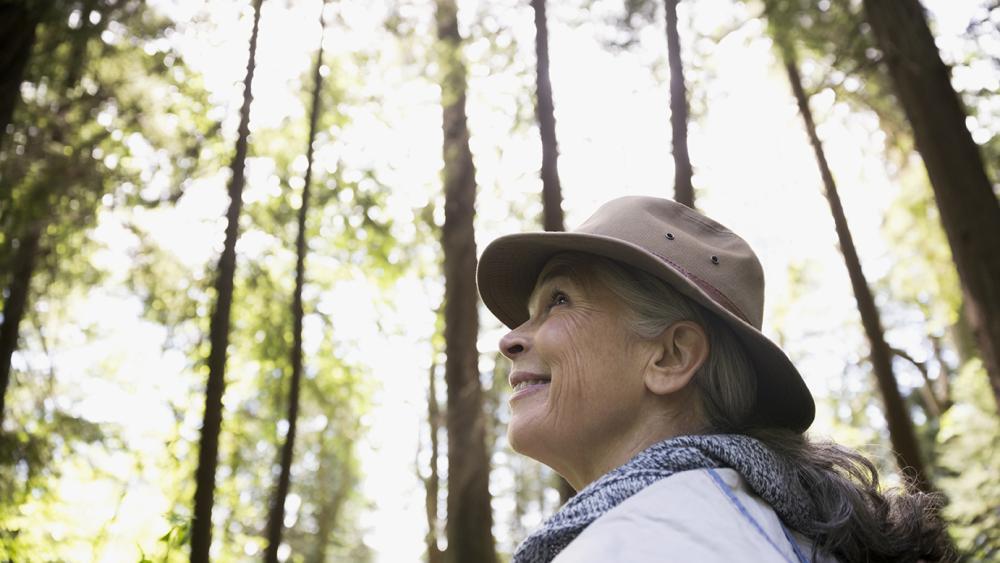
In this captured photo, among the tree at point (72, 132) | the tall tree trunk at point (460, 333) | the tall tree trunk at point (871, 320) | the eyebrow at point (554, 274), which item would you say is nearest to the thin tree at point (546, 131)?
the tall tree trunk at point (460, 333)

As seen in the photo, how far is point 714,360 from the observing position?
5.83 feet

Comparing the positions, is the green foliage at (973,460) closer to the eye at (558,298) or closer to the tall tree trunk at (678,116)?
the tall tree trunk at (678,116)

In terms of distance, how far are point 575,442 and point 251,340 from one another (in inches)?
324

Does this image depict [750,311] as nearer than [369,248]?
Yes

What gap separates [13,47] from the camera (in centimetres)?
516

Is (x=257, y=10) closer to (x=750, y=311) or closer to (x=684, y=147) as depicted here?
(x=684, y=147)

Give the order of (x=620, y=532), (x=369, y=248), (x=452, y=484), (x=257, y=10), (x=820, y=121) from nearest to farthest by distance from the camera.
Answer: (x=620, y=532), (x=257, y=10), (x=452, y=484), (x=369, y=248), (x=820, y=121)

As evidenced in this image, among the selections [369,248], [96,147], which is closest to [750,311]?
[96,147]

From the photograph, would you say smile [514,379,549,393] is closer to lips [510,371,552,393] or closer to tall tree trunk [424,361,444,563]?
lips [510,371,552,393]

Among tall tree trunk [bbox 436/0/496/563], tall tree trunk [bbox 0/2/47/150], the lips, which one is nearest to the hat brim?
the lips

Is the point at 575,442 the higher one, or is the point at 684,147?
the point at 684,147

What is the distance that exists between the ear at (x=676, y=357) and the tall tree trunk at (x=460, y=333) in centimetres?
679

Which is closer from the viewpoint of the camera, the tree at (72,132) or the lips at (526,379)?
the lips at (526,379)

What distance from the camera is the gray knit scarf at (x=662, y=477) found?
138 cm
